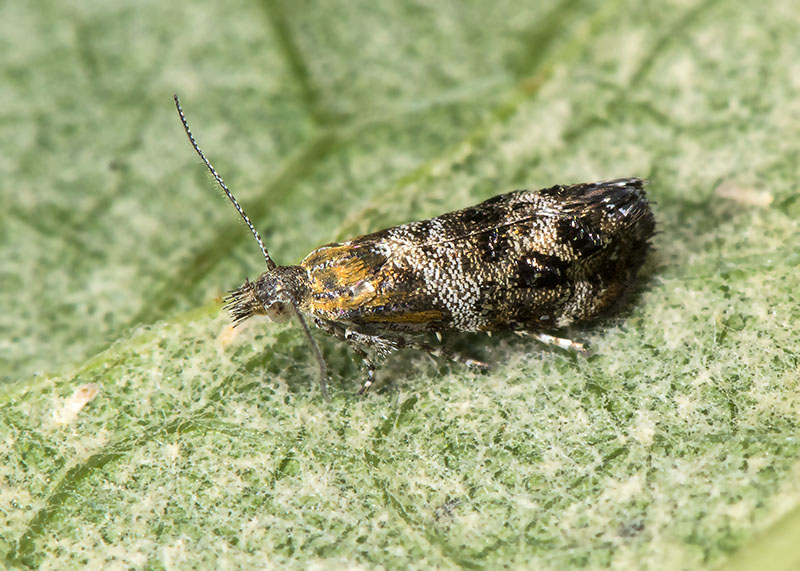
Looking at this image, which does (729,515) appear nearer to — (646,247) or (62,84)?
(646,247)

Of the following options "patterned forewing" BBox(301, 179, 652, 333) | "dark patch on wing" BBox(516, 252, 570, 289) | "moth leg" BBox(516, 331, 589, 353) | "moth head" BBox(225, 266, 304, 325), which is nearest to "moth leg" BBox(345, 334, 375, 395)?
"patterned forewing" BBox(301, 179, 652, 333)

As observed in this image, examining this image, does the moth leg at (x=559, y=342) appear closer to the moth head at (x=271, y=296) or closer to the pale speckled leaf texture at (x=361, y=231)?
the pale speckled leaf texture at (x=361, y=231)

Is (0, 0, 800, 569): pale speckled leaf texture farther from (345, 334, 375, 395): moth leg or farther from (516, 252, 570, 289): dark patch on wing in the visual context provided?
(516, 252, 570, 289): dark patch on wing

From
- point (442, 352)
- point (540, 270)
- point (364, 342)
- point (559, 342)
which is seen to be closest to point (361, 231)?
point (364, 342)

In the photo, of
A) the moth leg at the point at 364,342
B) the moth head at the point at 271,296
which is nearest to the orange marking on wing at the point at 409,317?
the moth leg at the point at 364,342

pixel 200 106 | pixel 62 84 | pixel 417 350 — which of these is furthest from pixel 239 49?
pixel 417 350
